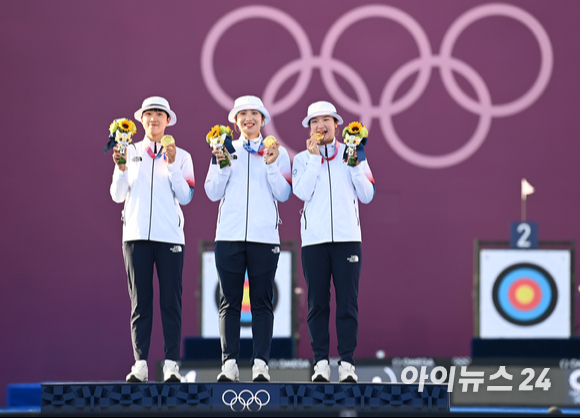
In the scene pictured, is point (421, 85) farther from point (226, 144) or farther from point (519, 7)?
point (226, 144)

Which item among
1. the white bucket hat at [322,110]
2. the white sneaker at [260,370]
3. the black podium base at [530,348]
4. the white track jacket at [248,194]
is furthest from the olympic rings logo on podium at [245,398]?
the black podium base at [530,348]

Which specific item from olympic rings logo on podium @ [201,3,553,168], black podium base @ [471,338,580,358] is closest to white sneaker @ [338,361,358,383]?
black podium base @ [471,338,580,358]

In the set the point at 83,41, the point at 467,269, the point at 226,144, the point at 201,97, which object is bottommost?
the point at 467,269

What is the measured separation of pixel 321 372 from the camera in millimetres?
4316

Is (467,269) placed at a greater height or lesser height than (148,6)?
lesser

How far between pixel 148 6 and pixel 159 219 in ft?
15.3

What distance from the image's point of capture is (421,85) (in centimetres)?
836

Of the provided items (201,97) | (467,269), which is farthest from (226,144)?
(467,269)

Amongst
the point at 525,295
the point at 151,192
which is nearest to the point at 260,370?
the point at 151,192

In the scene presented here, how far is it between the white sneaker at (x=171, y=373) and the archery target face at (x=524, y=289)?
12.1 feet

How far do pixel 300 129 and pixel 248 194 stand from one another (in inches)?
156

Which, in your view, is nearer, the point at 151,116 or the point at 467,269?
the point at 151,116

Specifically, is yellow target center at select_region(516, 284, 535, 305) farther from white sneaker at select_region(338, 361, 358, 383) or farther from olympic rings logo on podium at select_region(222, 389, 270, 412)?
olympic rings logo on podium at select_region(222, 389, 270, 412)

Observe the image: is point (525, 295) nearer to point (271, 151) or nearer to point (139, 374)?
point (271, 151)
